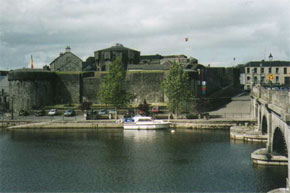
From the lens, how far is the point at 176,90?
60500 mm

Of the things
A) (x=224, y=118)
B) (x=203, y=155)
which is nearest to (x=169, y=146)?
(x=203, y=155)

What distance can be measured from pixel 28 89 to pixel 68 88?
7.91 metres

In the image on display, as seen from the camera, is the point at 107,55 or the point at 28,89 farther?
the point at 107,55

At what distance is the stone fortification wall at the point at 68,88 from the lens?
75.2m

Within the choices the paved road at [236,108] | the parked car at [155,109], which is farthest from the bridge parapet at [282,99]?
the parked car at [155,109]

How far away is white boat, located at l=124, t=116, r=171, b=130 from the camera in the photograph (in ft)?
177

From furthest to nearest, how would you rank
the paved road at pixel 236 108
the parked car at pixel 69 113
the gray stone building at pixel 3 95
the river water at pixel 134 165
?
1. the gray stone building at pixel 3 95
2. the parked car at pixel 69 113
3. the paved road at pixel 236 108
4. the river water at pixel 134 165

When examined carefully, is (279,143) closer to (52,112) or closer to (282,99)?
(282,99)

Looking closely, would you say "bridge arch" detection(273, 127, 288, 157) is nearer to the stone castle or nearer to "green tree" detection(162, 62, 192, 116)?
"green tree" detection(162, 62, 192, 116)

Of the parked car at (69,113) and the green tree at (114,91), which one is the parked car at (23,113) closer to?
the parked car at (69,113)

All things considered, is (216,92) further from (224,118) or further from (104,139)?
(104,139)

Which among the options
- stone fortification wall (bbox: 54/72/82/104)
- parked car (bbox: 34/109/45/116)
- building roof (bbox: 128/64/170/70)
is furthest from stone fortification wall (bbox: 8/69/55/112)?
building roof (bbox: 128/64/170/70)

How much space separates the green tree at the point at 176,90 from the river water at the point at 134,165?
11921mm

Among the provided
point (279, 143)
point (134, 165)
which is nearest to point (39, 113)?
point (134, 165)
